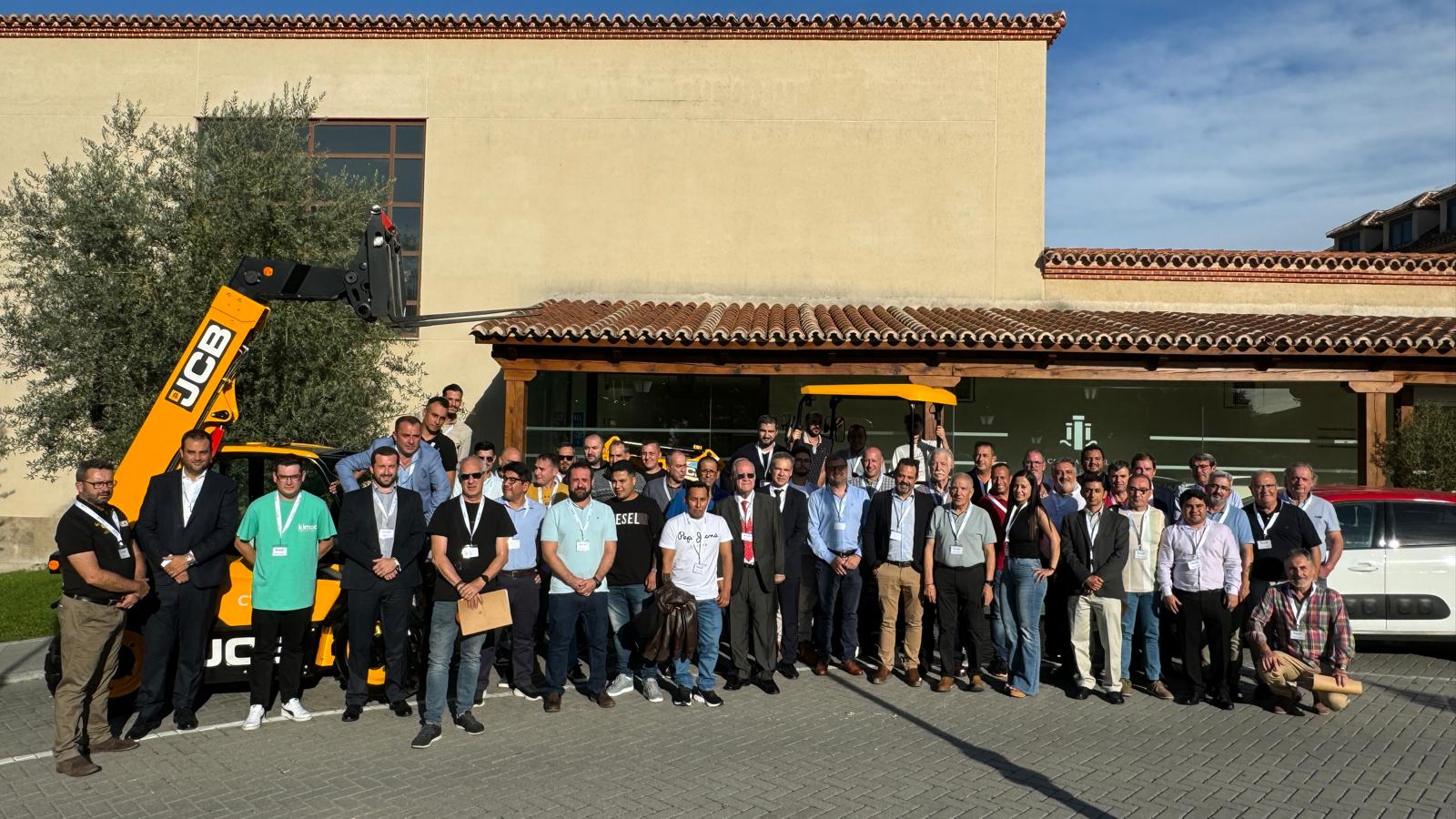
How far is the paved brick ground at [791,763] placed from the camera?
5.28 metres

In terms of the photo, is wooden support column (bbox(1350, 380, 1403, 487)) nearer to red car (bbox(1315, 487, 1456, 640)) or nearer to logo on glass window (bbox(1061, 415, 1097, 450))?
logo on glass window (bbox(1061, 415, 1097, 450))

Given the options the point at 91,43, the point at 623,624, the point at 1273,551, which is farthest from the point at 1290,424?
the point at 91,43

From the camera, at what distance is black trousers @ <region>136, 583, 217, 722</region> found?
21.5 feet

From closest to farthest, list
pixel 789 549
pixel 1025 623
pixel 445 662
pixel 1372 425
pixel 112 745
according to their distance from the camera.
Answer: pixel 112 745 → pixel 445 662 → pixel 1025 623 → pixel 789 549 → pixel 1372 425

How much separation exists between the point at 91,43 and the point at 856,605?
→ 51.5 feet

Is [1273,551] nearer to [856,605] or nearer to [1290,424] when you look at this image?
[856,605]

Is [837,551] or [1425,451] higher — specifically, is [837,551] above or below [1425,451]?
below

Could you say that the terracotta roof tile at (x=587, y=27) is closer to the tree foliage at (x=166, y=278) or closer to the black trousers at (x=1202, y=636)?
the tree foliage at (x=166, y=278)

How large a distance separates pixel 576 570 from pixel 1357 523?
6.66m

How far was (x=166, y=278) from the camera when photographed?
11.0 m

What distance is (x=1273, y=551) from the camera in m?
7.85

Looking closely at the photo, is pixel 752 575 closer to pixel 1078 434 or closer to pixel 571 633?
pixel 571 633

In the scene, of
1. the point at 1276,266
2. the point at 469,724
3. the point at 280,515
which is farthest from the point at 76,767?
the point at 1276,266

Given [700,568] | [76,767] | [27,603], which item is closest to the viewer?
[76,767]
